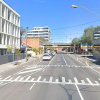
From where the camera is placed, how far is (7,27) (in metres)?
33.7

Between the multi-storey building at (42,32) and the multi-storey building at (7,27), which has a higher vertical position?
the multi-storey building at (42,32)

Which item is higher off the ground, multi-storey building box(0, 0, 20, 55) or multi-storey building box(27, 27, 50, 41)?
multi-storey building box(27, 27, 50, 41)

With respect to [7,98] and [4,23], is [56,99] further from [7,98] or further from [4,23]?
[4,23]

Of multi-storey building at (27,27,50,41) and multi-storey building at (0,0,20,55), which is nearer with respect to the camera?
multi-storey building at (0,0,20,55)

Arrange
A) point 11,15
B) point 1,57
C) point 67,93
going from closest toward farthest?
point 67,93 < point 1,57 < point 11,15

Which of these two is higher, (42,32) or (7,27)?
(42,32)

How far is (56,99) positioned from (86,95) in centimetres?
205

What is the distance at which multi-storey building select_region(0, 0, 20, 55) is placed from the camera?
31.5m

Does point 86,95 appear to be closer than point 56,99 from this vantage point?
No

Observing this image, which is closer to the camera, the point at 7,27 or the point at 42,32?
the point at 7,27

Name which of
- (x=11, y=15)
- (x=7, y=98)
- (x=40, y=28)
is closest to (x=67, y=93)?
(x=7, y=98)

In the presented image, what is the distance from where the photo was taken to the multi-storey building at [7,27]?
31516 mm

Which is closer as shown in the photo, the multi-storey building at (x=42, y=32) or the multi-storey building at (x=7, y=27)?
the multi-storey building at (x=7, y=27)

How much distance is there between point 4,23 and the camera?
32.2 metres
